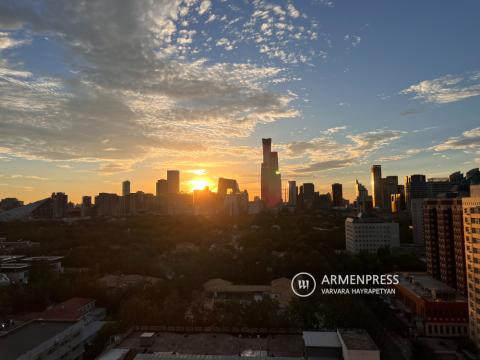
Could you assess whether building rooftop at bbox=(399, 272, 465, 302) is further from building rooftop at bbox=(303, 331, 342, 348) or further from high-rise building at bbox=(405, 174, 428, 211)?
high-rise building at bbox=(405, 174, 428, 211)

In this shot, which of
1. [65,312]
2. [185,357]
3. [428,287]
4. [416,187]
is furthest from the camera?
[416,187]

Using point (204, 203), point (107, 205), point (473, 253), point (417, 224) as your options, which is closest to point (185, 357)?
point (473, 253)

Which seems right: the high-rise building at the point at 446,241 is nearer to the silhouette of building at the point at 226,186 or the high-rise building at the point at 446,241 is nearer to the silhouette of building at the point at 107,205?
the silhouette of building at the point at 107,205

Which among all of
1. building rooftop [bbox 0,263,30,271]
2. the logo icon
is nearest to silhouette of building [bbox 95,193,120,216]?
building rooftop [bbox 0,263,30,271]

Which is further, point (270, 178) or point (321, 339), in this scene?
point (270, 178)

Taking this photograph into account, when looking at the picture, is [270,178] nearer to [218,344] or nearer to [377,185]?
[377,185]

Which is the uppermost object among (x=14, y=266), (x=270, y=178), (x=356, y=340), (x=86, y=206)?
(x=270, y=178)

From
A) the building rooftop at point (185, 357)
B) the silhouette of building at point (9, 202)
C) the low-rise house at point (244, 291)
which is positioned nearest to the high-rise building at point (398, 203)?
the low-rise house at point (244, 291)

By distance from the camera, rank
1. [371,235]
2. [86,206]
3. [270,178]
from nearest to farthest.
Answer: [371,235] < [86,206] < [270,178]
